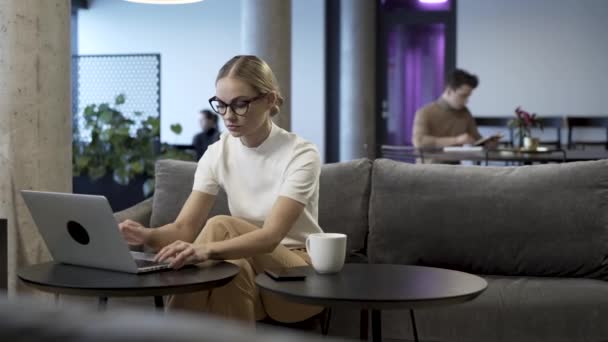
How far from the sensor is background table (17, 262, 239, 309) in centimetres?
194

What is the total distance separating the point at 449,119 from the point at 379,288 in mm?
5046

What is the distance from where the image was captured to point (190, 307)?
2348mm

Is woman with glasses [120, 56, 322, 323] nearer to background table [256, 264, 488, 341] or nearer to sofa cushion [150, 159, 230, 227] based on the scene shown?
background table [256, 264, 488, 341]

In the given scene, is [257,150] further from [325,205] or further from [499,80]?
[499,80]

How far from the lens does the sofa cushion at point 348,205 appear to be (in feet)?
11.0

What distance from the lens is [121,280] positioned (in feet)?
6.68

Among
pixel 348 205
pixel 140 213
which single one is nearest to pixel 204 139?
pixel 140 213

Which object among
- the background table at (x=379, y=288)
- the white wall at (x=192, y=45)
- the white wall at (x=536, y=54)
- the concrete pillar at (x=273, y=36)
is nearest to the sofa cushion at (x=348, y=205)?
the background table at (x=379, y=288)

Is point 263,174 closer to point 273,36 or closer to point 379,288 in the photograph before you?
point 379,288

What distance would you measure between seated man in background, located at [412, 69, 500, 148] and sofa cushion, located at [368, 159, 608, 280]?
137 inches

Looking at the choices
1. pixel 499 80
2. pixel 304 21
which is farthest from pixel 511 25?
pixel 304 21

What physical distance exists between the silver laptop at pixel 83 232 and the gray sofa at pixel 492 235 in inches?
38.7

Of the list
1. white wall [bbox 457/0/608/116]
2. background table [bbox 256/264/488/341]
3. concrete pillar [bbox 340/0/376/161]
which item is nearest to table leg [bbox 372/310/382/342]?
background table [bbox 256/264/488/341]

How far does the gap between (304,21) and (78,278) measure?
426 inches
